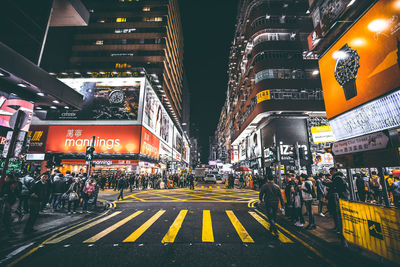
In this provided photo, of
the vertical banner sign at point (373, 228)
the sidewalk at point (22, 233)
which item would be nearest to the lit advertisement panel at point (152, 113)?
the sidewalk at point (22, 233)

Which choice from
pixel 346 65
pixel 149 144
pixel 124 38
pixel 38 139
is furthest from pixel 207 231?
pixel 124 38

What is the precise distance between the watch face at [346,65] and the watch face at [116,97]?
30411 mm

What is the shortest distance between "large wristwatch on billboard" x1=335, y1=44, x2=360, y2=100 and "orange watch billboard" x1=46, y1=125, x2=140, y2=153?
1081 inches

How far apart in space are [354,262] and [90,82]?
38973 mm

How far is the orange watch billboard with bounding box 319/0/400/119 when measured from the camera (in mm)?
6539

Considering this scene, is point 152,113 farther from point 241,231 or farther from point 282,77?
point 241,231

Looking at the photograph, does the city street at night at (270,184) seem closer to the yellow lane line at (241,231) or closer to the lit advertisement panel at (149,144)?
the yellow lane line at (241,231)

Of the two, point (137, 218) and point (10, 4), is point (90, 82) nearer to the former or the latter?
point (10, 4)

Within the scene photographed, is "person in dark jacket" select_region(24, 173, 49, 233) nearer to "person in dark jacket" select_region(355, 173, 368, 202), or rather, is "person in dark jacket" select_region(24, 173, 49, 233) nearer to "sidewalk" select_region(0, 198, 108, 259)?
"sidewalk" select_region(0, 198, 108, 259)

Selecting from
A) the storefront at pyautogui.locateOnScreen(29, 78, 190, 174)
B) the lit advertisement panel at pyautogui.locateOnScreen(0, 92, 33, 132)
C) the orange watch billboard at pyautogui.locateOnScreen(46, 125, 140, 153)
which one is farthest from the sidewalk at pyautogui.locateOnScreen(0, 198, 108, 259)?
the orange watch billboard at pyautogui.locateOnScreen(46, 125, 140, 153)

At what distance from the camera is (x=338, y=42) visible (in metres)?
9.16

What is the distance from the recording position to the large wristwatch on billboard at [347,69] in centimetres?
821

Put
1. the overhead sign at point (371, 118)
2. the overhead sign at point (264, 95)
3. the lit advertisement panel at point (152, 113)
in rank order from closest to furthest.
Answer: the overhead sign at point (371, 118)
the overhead sign at point (264, 95)
the lit advertisement panel at point (152, 113)

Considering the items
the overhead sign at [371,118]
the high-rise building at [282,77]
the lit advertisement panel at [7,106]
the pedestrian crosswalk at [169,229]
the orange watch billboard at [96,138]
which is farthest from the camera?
the orange watch billboard at [96,138]
